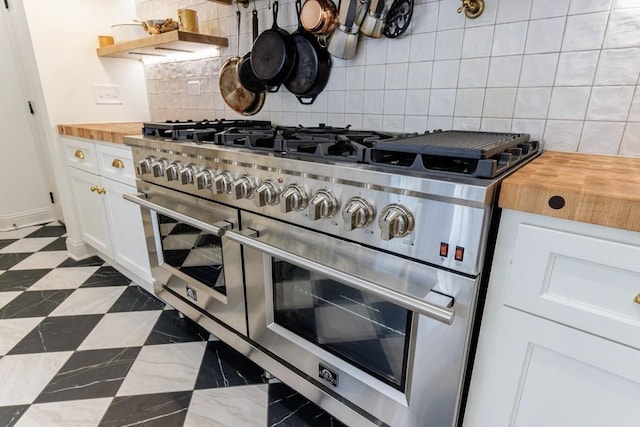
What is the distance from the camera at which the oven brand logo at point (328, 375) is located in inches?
38.1

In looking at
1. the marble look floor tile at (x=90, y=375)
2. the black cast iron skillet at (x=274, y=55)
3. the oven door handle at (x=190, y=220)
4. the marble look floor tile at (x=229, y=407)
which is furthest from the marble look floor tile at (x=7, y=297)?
the black cast iron skillet at (x=274, y=55)

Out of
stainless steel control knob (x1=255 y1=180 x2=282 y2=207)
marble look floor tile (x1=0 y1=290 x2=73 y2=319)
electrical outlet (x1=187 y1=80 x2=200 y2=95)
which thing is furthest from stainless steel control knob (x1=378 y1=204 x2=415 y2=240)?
marble look floor tile (x1=0 y1=290 x2=73 y2=319)

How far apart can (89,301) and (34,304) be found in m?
0.27

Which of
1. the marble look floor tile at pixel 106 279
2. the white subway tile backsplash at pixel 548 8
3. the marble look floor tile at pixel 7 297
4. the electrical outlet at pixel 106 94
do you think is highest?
the white subway tile backsplash at pixel 548 8

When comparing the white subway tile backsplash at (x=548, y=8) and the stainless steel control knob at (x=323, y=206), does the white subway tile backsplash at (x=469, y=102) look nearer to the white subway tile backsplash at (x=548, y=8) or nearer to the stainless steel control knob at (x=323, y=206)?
the white subway tile backsplash at (x=548, y=8)

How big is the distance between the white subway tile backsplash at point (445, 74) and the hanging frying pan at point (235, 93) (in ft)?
3.04

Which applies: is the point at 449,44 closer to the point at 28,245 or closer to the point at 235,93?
the point at 235,93

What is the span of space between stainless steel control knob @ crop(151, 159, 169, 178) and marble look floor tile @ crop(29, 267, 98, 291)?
1.16 meters

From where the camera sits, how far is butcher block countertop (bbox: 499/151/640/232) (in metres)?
0.54

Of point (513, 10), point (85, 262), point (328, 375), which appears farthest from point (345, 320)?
point (85, 262)

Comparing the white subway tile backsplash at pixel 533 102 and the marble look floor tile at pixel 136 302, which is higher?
the white subway tile backsplash at pixel 533 102

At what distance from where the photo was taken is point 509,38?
1.06 metres

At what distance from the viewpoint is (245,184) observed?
1.00 meters

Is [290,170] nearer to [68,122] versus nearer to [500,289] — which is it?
[500,289]
